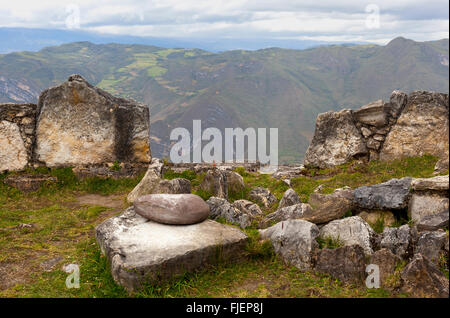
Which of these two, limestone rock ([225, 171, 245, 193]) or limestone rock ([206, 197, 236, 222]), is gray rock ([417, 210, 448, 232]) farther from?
limestone rock ([225, 171, 245, 193])

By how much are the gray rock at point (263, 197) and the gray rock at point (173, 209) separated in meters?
3.41

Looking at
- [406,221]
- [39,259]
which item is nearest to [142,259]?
[39,259]

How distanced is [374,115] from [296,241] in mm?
10713

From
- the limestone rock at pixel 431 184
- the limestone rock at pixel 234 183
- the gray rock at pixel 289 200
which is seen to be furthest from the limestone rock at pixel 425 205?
the limestone rock at pixel 234 183

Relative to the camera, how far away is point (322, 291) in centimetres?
662

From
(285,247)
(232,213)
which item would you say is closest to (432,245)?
(285,247)

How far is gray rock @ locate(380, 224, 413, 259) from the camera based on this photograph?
285 inches

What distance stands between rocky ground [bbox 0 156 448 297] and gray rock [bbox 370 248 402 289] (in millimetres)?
17

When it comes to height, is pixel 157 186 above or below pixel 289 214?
above

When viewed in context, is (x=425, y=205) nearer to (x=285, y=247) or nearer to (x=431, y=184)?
(x=431, y=184)

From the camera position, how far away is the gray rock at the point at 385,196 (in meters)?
8.88

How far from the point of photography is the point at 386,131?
16359 mm
